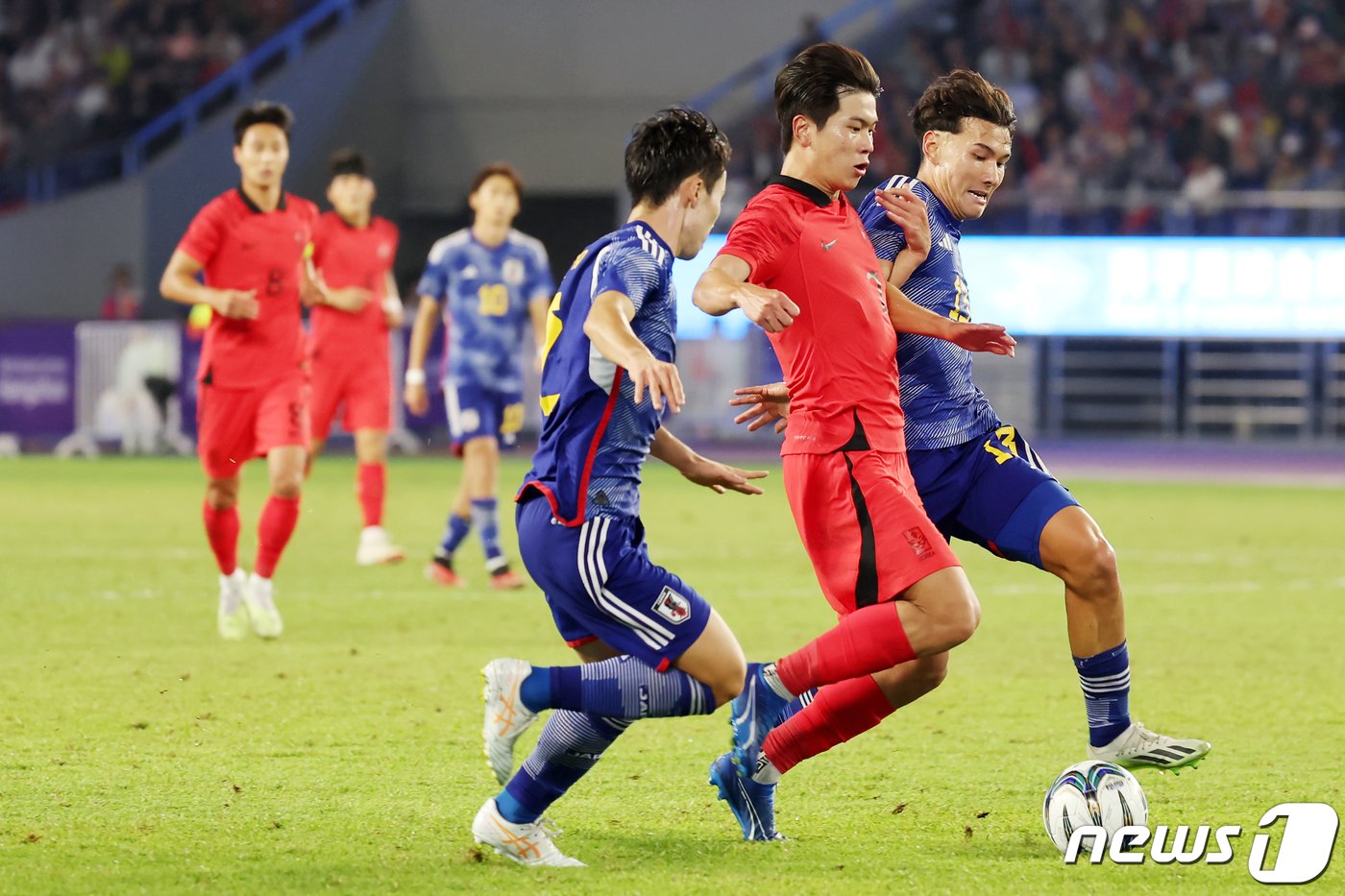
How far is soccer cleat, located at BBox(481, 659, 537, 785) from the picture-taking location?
4473mm

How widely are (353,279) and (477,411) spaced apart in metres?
2.13

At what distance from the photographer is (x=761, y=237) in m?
4.93

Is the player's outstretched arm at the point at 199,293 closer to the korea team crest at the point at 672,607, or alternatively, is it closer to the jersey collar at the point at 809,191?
the jersey collar at the point at 809,191

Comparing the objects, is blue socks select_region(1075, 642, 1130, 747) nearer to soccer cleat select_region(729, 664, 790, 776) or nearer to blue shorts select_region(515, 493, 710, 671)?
soccer cleat select_region(729, 664, 790, 776)

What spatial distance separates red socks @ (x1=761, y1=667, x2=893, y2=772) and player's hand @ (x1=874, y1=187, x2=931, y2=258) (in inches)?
49.1

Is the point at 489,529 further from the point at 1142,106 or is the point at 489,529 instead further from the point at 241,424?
the point at 1142,106

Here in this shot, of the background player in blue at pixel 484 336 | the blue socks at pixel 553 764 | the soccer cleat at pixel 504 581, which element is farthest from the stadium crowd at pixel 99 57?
the blue socks at pixel 553 764

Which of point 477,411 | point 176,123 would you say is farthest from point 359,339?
point 176,123

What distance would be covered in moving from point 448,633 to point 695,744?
2.78 metres

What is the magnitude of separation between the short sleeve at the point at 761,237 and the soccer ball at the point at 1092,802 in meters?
1.58

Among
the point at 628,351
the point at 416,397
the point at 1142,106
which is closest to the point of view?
the point at 628,351

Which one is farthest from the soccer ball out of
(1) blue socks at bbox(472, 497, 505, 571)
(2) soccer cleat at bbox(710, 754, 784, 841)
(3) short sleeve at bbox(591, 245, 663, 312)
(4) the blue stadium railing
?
(4) the blue stadium railing

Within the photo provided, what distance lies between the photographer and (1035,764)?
597 cm

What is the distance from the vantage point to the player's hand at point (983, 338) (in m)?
4.85
